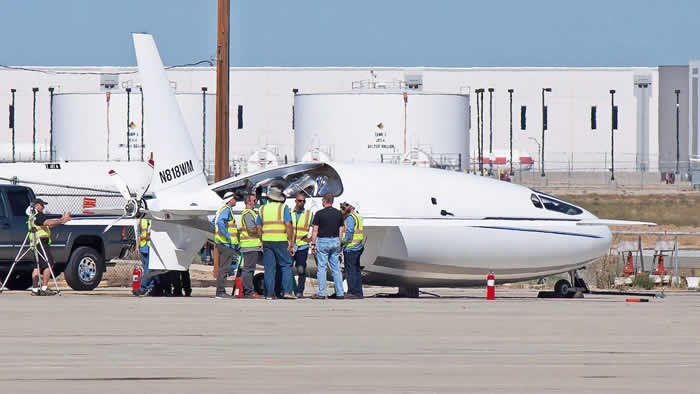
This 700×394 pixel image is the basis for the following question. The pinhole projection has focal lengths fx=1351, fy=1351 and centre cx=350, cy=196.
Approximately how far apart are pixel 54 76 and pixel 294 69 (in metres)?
19.9

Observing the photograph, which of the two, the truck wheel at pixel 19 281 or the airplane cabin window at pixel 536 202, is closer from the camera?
the airplane cabin window at pixel 536 202

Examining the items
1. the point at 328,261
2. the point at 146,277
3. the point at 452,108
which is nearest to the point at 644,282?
the point at 328,261

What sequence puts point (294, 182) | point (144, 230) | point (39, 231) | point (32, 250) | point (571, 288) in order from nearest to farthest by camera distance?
point (294, 182)
point (39, 231)
point (571, 288)
point (144, 230)
point (32, 250)

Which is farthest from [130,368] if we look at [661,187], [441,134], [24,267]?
[661,187]

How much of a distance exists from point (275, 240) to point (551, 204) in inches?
209

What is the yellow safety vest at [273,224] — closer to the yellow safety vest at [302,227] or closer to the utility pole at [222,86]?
the yellow safety vest at [302,227]

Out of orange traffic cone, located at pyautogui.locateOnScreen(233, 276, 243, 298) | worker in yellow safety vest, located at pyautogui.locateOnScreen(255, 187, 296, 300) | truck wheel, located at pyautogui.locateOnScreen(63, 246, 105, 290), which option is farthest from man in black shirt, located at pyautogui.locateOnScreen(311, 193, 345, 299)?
truck wheel, located at pyautogui.locateOnScreen(63, 246, 105, 290)

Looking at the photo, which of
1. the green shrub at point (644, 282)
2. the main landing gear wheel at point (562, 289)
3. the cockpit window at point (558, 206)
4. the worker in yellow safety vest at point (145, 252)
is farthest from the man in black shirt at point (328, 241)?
the green shrub at point (644, 282)

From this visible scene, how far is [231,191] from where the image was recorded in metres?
22.3

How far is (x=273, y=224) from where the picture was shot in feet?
69.7

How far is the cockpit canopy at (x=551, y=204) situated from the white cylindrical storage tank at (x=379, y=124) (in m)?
68.7

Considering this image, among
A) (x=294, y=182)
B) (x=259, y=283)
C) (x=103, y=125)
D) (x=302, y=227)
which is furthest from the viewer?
(x=103, y=125)

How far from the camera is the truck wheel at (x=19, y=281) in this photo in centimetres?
2620

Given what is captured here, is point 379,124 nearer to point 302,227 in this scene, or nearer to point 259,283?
point 259,283
